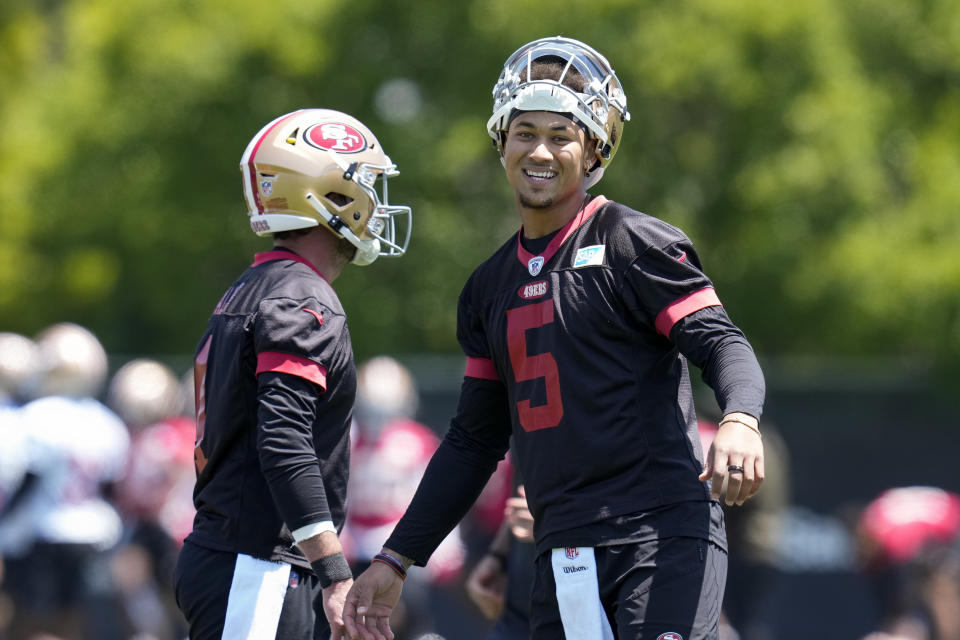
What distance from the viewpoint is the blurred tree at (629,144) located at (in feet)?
47.1

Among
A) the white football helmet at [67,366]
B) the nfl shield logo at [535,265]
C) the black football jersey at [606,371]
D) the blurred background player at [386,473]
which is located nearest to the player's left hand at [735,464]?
the black football jersey at [606,371]

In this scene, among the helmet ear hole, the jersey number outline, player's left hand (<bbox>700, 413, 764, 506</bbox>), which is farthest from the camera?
the helmet ear hole

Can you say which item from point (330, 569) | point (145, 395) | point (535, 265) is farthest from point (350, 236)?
point (145, 395)

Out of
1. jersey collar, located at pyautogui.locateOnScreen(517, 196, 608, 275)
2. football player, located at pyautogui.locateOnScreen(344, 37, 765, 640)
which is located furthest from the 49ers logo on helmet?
jersey collar, located at pyautogui.locateOnScreen(517, 196, 608, 275)

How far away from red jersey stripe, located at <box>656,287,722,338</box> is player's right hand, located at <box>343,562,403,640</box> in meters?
1.20

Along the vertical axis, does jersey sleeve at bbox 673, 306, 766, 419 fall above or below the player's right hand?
above

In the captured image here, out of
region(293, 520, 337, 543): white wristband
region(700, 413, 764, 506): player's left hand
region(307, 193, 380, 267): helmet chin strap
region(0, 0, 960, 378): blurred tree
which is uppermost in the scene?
region(0, 0, 960, 378): blurred tree

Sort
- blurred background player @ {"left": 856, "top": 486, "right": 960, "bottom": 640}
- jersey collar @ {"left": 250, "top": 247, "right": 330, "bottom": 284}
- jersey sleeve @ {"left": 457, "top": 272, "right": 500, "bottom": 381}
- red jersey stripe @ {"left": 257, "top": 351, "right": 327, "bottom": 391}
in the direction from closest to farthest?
red jersey stripe @ {"left": 257, "top": 351, "right": 327, "bottom": 391}, jersey sleeve @ {"left": 457, "top": 272, "right": 500, "bottom": 381}, jersey collar @ {"left": 250, "top": 247, "right": 330, "bottom": 284}, blurred background player @ {"left": 856, "top": 486, "right": 960, "bottom": 640}

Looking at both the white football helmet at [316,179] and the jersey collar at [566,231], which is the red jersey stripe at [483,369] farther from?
the white football helmet at [316,179]

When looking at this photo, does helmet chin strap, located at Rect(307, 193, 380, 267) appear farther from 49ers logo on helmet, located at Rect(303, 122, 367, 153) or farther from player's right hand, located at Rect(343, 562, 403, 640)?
player's right hand, located at Rect(343, 562, 403, 640)

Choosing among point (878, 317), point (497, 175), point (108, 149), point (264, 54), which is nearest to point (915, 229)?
point (878, 317)

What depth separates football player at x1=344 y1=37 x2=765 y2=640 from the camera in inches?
145

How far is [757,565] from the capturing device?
9.38 meters

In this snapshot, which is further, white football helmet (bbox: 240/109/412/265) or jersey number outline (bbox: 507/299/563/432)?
white football helmet (bbox: 240/109/412/265)
